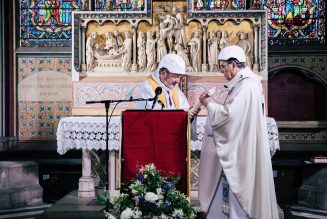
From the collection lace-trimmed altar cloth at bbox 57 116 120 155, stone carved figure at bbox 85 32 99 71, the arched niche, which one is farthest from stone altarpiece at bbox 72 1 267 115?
the arched niche

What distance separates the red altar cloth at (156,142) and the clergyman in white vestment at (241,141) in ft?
0.96

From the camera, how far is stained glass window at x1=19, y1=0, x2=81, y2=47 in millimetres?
11195

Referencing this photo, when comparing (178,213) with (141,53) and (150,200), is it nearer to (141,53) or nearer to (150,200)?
(150,200)

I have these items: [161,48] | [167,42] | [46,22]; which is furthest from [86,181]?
[46,22]

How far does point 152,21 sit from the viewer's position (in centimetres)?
830

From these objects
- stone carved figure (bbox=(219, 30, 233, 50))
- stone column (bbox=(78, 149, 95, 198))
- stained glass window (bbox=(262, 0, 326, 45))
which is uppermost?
stained glass window (bbox=(262, 0, 326, 45))

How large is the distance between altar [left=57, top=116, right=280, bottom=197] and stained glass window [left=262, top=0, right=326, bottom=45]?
457 cm

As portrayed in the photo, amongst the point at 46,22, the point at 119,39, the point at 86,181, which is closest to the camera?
the point at 86,181

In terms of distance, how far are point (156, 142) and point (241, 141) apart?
71cm

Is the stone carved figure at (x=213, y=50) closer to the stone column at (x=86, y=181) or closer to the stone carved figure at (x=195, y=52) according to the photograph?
the stone carved figure at (x=195, y=52)

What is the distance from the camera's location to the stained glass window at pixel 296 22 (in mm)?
10984

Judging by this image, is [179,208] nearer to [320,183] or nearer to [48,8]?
[320,183]

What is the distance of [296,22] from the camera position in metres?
11.0

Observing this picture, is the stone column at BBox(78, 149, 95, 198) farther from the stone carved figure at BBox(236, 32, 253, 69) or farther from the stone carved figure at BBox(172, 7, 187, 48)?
the stone carved figure at BBox(236, 32, 253, 69)
